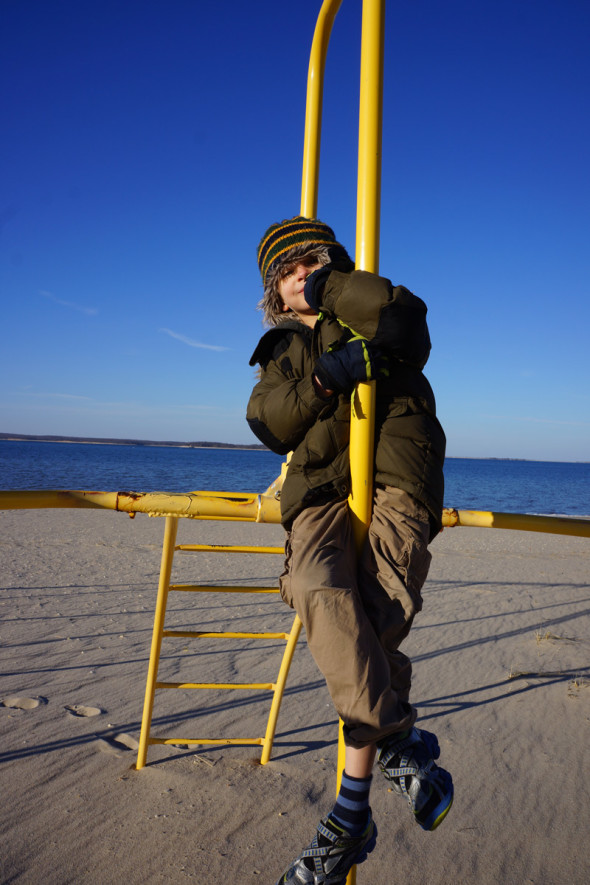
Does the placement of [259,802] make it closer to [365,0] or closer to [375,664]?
[375,664]

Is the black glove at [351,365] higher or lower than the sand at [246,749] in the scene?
higher

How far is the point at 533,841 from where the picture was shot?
261 centimetres

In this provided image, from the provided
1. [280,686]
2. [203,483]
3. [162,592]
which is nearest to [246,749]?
[280,686]

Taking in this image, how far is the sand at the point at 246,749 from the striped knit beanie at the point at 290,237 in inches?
92.7

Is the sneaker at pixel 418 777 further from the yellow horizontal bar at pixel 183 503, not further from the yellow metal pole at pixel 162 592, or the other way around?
the yellow metal pole at pixel 162 592

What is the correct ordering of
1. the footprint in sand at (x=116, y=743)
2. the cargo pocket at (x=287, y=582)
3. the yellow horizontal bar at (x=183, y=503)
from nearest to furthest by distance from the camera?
the cargo pocket at (x=287, y=582) < the yellow horizontal bar at (x=183, y=503) < the footprint in sand at (x=116, y=743)

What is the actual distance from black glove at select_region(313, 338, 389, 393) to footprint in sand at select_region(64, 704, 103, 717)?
3.14 m

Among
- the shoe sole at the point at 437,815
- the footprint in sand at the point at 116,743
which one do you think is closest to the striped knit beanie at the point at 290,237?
the shoe sole at the point at 437,815

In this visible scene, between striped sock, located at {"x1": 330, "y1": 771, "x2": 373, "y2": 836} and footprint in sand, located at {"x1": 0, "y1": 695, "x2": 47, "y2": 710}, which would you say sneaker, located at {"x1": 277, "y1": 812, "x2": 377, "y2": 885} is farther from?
footprint in sand, located at {"x1": 0, "y1": 695, "x2": 47, "y2": 710}

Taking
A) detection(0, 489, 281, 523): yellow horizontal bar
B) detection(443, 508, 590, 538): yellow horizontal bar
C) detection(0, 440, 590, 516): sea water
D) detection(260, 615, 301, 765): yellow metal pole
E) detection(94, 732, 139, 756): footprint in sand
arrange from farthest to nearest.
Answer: detection(0, 440, 590, 516): sea water
detection(94, 732, 139, 756): footprint in sand
detection(260, 615, 301, 765): yellow metal pole
detection(443, 508, 590, 538): yellow horizontal bar
detection(0, 489, 281, 523): yellow horizontal bar

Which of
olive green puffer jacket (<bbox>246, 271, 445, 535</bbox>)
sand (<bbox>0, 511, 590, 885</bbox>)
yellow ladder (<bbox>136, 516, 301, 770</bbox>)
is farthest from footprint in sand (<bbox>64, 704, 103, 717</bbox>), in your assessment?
olive green puffer jacket (<bbox>246, 271, 445, 535</bbox>)

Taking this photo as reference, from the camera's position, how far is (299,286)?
6.44 ft

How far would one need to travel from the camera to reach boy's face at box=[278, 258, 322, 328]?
6.43 ft

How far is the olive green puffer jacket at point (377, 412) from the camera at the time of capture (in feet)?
4.93
